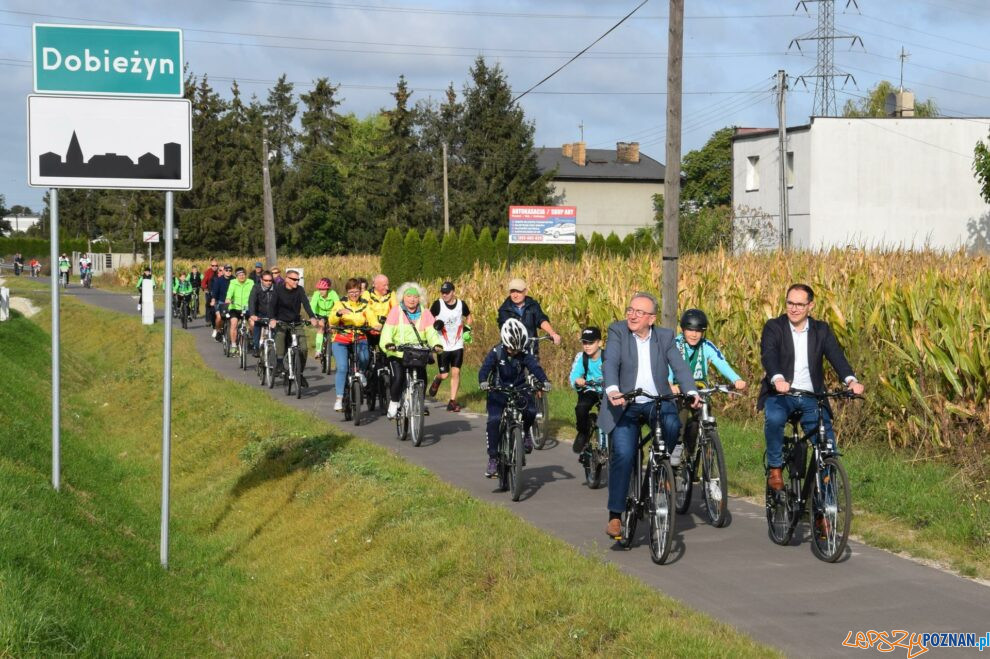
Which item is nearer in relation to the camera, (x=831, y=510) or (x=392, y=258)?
(x=831, y=510)

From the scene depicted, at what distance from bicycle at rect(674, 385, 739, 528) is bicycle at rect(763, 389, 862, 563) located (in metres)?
0.53

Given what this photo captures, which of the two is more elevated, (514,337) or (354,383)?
(514,337)

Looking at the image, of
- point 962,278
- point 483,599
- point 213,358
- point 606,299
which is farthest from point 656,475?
point 213,358

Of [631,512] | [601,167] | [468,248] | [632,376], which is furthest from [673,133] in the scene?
[601,167]

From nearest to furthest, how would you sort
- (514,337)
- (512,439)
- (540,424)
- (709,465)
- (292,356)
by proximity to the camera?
1. (709,465)
2. (512,439)
3. (514,337)
4. (540,424)
5. (292,356)

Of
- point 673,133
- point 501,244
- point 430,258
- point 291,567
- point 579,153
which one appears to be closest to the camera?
point 291,567

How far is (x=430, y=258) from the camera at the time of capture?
57.4 m

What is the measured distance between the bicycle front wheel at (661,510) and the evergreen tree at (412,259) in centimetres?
4873

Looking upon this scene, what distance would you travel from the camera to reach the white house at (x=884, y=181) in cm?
4828

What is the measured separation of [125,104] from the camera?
8.88 meters

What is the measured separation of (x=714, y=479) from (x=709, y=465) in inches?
6.3

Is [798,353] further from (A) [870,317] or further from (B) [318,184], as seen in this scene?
(B) [318,184]

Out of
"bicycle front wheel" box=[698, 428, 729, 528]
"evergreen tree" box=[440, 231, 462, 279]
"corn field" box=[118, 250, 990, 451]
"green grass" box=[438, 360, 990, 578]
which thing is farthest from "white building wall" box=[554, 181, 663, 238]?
"bicycle front wheel" box=[698, 428, 729, 528]

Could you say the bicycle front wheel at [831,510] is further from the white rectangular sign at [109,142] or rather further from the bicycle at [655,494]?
the white rectangular sign at [109,142]
